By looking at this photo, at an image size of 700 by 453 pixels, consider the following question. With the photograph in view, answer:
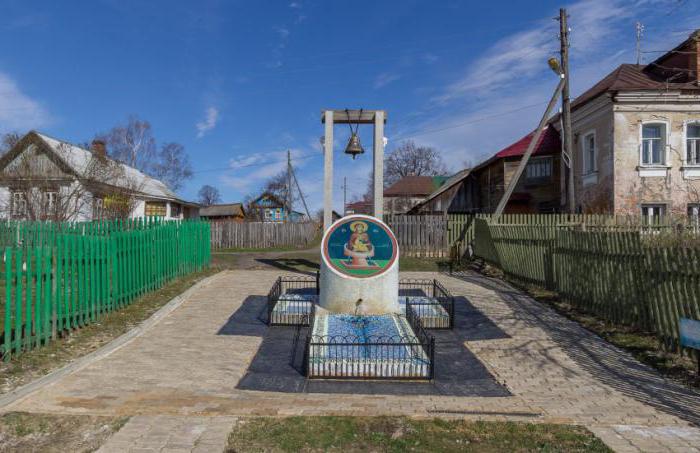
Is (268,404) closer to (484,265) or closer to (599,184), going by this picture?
(484,265)

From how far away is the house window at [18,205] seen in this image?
2021cm

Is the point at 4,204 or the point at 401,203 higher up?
the point at 401,203

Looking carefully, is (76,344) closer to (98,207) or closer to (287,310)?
(287,310)

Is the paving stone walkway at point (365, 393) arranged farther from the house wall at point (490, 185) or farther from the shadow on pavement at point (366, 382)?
the house wall at point (490, 185)

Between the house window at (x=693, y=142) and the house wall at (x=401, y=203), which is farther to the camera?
the house wall at (x=401, y=203)

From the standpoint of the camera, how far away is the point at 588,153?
22391 mm

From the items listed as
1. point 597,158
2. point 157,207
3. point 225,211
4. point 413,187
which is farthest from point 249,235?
point 413,187

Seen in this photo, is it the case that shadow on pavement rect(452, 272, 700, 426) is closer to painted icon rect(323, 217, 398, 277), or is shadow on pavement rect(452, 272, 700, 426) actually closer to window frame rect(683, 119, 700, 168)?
painted icon rect(323, 217, 398, 277)

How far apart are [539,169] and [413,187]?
32.5 metres

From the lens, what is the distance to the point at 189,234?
15.5 metres

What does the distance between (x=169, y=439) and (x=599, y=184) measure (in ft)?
70.1

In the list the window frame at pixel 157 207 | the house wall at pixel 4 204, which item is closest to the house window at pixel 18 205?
the house wall at pixel 4 204

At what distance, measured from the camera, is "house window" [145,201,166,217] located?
33062 millimetres

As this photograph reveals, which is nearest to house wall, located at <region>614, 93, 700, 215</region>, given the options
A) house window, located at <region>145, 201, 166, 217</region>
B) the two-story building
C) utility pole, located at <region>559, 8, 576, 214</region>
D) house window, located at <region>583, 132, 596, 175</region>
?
the two-story building
